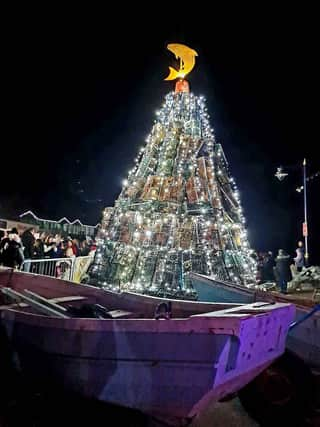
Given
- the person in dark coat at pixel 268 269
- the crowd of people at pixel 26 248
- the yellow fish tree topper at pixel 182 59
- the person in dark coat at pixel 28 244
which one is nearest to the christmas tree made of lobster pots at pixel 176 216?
the yellow fish tree topper at pixel 182 59

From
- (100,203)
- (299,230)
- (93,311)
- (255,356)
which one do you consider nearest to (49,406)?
(93,311)

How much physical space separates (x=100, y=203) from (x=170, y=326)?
36.7 meters

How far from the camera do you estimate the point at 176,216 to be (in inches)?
416

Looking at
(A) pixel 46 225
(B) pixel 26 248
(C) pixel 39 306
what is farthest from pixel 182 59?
(A) pixel 46 225

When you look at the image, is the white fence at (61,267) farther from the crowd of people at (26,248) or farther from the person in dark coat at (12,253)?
the person in dark coat at (12,253)

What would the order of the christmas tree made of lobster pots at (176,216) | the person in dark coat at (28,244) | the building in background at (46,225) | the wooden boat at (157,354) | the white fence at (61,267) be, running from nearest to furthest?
the wooden boat at (157,354), the white fence at (61,267), the christmas tree made of lobster pots at (176,216), the person in dark coat at (28,244), the building in background at (46,225)

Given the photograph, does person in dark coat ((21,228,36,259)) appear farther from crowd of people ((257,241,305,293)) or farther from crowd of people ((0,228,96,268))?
crowd of people ((257,241,305,293))

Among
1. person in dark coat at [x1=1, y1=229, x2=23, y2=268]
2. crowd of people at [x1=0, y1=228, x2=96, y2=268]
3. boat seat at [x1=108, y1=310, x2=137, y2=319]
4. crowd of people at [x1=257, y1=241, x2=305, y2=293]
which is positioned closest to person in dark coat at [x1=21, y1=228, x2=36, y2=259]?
crowd of people at [x1=0, y1=228, x2=96, y2=268]

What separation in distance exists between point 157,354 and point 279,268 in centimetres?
947

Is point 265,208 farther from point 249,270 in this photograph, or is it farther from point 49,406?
point 49,406

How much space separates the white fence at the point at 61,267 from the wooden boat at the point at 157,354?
5.43 metres

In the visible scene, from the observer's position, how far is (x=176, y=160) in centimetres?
1116

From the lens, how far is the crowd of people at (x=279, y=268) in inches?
445

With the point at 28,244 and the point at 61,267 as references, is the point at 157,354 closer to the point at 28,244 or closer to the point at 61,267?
the point at 61,267
